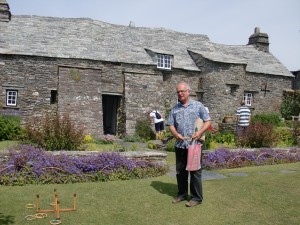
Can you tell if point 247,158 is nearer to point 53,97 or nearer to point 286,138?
point 286,138

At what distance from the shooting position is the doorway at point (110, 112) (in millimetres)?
22094

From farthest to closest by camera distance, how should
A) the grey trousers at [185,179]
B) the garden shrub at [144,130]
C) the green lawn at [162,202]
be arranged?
1. the garden shrub at [144,130]
2. the grey trousers at [185,179]
3. the green lawn at [162,202]

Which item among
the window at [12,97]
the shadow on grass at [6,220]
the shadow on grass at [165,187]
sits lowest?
the shadow on grass at [6,220]

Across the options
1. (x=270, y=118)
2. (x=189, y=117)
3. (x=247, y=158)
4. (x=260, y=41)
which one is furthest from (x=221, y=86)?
(x=189, y=117)

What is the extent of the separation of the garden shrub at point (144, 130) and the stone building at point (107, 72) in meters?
0.38

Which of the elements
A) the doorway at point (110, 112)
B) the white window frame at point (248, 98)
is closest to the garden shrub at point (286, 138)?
the doorway at point (110, 112)

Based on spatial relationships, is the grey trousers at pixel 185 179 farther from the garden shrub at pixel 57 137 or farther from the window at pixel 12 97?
the window at pixel 12 97

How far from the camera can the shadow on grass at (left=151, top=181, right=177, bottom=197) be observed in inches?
288

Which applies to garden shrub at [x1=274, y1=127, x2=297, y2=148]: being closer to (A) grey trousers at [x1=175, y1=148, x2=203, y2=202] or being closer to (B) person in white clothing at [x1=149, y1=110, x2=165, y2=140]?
(B) person in white clothing at [x1=149, y1=110, x2=165, y2=140]

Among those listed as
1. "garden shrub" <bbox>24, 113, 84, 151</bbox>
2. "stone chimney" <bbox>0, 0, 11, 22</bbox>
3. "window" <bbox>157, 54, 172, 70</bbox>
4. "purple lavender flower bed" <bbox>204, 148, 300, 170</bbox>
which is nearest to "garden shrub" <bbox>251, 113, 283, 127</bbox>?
"window" <bbox>157, 54, 172, 70</bbox>

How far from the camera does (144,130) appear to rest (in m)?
20.0

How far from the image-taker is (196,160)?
638 cm

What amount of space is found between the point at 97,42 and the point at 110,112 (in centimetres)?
483

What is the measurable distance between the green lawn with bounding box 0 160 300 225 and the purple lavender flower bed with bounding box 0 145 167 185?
14.8 inches
